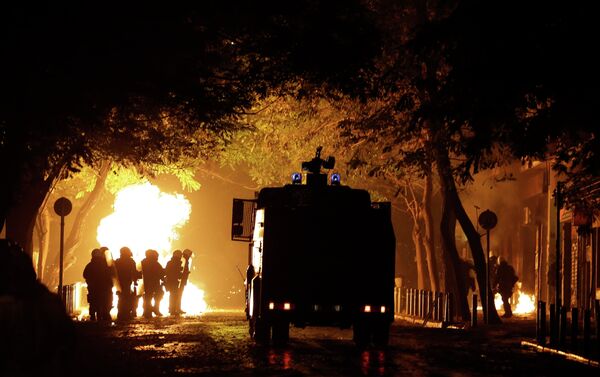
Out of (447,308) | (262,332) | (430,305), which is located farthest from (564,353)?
(430,305)

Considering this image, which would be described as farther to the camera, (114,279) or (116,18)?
(114,279)

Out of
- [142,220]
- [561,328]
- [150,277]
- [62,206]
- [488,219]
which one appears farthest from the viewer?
[142,220]

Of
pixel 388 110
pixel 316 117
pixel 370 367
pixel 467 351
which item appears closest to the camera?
pixel 370 367

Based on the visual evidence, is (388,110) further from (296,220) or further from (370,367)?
(370,367)

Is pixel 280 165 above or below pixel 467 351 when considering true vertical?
above

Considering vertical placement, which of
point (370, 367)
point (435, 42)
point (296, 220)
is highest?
point (435, 42)

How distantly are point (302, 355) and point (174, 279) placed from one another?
15.6 m

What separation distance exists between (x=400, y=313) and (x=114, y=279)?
1127 centimetres

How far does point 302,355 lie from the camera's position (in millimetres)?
18016

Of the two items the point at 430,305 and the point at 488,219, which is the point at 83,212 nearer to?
the point at 430,305

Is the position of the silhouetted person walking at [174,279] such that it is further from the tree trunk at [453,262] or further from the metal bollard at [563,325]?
the metal bollard at [563,325]

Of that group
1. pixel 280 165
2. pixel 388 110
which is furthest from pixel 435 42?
pixel 280 165

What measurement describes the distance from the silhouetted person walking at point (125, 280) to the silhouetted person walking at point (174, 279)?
1601mm

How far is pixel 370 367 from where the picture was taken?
16062 millimetres
